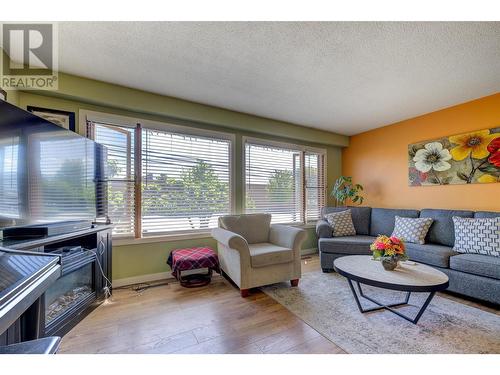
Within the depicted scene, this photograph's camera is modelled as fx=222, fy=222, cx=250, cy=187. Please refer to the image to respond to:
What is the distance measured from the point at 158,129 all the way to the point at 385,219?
3.62 metres

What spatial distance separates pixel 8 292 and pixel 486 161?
4.36 metres

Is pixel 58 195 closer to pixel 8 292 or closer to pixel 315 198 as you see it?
pixel 8 292

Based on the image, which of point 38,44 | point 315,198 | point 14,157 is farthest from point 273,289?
point 38,44

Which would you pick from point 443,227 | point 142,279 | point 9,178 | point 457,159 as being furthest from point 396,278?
point 9,178

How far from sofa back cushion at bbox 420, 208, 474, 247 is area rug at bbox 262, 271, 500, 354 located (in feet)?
2.63

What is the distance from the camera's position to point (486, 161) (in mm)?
2791

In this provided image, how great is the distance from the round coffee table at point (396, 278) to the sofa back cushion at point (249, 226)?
→ 45.0 inches

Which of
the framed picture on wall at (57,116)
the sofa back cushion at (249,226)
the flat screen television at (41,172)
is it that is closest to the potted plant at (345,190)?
the sofa back cushion at (249,226)

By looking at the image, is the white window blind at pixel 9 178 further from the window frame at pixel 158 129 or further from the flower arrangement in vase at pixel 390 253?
the flower arrangement in vase at pixel 390 253

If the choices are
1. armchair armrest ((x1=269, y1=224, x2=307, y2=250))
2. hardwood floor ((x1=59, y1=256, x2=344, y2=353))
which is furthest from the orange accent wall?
hardwood floor ((x1=59, y1=256, x2=344, y2=353))

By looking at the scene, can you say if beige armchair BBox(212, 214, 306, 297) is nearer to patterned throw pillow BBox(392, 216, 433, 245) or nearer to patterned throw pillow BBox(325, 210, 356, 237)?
patterned throw pillow BBox(325, 210, 356, 237)

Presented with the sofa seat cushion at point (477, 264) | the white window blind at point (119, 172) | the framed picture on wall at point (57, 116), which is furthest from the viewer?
the white window blind at point (119, 172)

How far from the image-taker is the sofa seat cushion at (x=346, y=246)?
303 cm

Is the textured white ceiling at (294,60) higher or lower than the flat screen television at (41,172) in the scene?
higher
